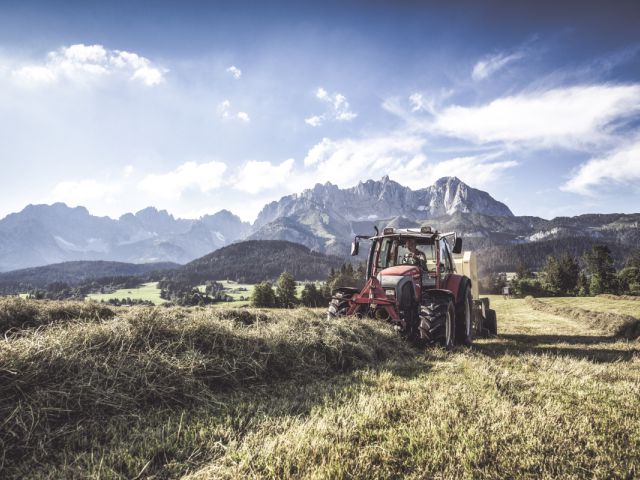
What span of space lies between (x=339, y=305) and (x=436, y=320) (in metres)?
2.35

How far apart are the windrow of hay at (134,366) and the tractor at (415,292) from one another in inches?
77.7

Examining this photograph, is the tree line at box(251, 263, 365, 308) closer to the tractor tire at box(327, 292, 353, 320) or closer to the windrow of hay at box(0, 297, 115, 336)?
the tractor tire at box(327, 292, 353, 320)

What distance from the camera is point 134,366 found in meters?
3.94

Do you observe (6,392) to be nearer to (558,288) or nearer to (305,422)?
(305,422)

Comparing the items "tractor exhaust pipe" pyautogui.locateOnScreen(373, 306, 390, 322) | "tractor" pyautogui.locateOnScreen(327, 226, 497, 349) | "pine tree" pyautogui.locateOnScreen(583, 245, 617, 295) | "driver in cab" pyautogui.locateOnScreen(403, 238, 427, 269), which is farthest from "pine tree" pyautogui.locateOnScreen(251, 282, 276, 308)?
"pine tree" pyautogui.locateOnScreen(583, 245, 617, 295)

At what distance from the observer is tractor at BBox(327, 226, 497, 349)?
7926mm

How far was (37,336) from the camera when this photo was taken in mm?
3754

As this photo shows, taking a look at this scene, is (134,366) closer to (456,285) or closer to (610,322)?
(456,285)

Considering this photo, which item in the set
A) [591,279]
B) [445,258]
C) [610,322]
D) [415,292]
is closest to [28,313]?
[415,292]

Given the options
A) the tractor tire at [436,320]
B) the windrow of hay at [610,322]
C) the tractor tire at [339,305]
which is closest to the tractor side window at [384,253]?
the tractor tire at [339,305]

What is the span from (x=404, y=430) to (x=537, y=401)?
6.56 ft

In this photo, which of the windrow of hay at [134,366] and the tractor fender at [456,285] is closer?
the windrow of hay at [134,366]

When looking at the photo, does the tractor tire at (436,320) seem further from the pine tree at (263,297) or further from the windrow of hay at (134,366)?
the pine tree at (263,297)

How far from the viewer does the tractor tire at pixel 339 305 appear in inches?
340
